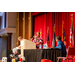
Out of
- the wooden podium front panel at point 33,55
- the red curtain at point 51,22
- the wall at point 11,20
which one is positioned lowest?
the wooden podium front panel at point 33,55

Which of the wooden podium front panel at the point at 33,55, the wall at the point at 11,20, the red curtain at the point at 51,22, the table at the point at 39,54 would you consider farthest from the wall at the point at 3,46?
the wooden podium front panel at the point at 33,55

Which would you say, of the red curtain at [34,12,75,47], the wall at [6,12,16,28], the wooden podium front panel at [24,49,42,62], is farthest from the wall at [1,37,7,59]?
the wooden podium front panel at [24,49,42,62]

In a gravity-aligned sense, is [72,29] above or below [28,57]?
above

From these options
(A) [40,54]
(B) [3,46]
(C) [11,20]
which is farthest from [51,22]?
(B) [3,46]

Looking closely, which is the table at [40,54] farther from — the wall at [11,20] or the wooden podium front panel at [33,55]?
the wall at [11,20]

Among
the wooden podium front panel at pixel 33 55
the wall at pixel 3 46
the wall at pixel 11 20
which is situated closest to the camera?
the wooden podium front panel at pixel 33 55

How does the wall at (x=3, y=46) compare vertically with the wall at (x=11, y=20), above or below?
below

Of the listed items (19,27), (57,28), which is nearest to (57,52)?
(57,28)

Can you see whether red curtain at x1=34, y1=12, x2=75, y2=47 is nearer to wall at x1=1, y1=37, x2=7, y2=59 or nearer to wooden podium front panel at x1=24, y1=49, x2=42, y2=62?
wooden podium front panel at x1=24, y1=49, x2=42, y2=62

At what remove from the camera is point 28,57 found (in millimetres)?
3891
